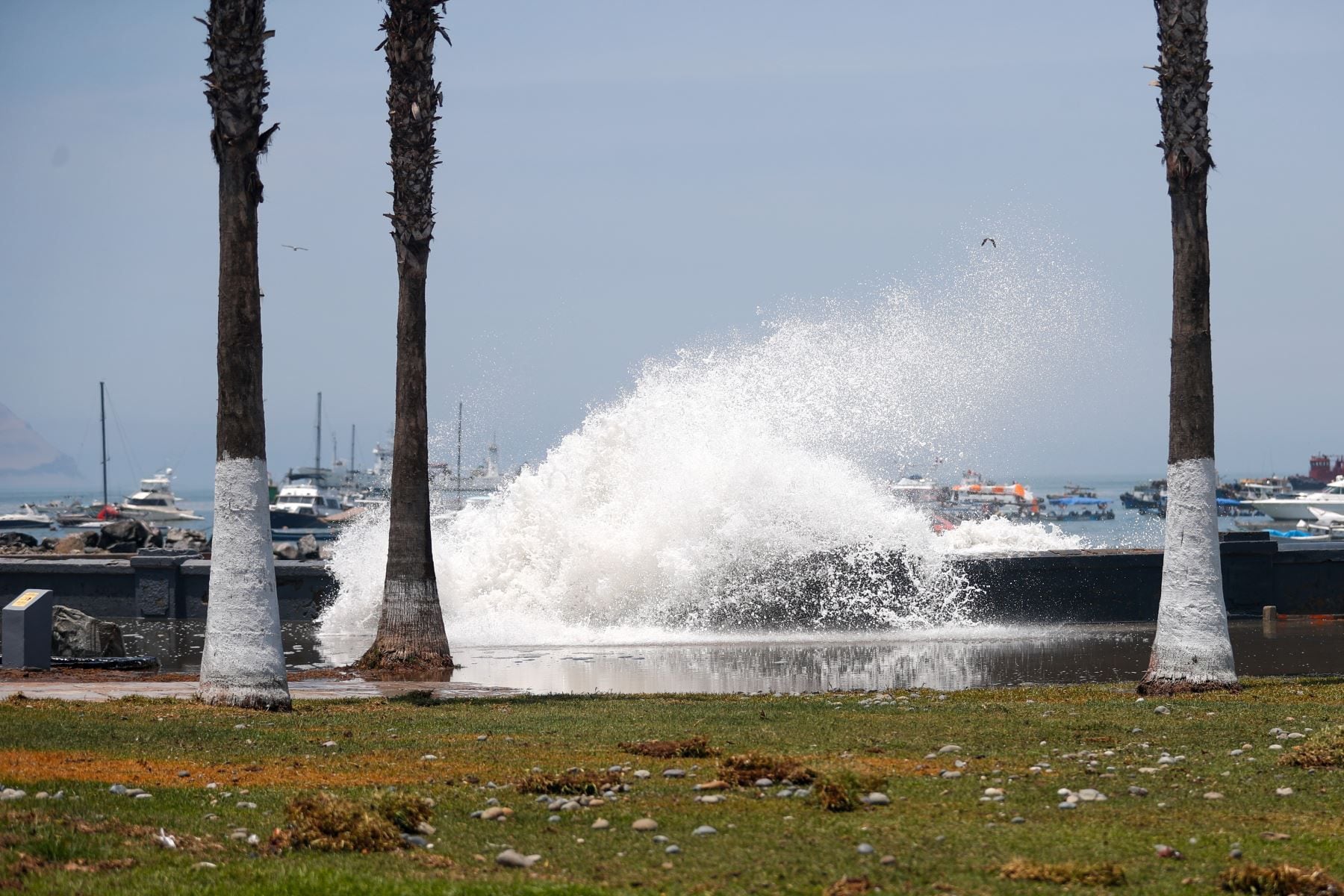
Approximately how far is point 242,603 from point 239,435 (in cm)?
171

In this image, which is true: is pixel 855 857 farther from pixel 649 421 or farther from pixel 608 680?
pixel 649 421

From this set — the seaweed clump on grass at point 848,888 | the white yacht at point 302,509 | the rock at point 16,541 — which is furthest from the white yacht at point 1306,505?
the seaweed clump on grass at point 848,888

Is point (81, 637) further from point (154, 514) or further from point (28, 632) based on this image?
point (154, 514)

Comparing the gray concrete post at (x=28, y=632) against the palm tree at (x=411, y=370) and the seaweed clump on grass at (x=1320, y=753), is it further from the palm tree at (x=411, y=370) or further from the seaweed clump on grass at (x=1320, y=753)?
the seaweed clump on grass at (x=1320, y=753)

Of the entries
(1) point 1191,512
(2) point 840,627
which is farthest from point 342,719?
(2) point 840,627

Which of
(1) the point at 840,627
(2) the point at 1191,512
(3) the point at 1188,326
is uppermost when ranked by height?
(3) the point at 1188,326

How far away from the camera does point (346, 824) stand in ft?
23.3

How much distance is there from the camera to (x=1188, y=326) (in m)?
15.9

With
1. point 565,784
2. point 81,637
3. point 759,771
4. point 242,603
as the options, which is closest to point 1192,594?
point 759,771

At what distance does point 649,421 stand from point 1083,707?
2106 centimetres

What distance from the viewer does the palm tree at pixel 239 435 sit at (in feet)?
46.9

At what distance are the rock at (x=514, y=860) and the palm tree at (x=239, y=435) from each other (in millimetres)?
8095

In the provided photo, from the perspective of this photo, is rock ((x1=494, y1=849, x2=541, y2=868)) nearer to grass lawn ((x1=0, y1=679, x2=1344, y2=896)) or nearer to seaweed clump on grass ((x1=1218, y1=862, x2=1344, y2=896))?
grass lawn ((x1=0, y1=679, x2=1344, y2=896))

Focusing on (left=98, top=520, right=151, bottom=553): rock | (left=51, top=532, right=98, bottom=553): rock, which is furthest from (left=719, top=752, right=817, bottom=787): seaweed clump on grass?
(left=51, top=532, right=98, bottom=553): rock
